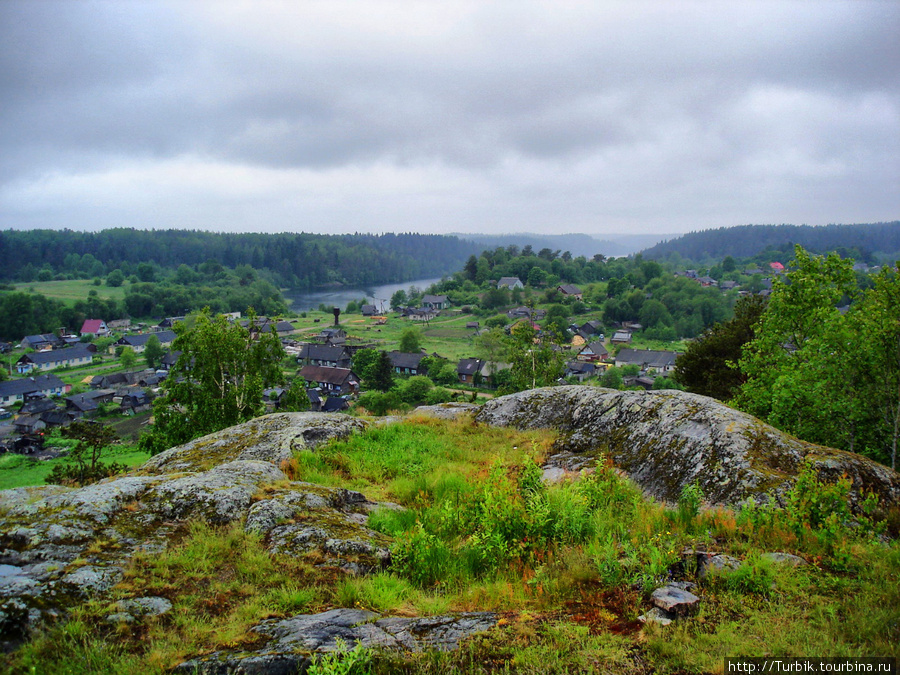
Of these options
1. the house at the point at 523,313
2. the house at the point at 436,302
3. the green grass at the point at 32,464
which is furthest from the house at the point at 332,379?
the house at the point at 436,302

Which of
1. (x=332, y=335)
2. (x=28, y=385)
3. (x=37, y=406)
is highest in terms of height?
(x=332, y=335)

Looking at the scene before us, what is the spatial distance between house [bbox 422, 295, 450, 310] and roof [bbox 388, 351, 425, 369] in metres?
51.7

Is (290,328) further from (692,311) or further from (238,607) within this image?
(238,607)

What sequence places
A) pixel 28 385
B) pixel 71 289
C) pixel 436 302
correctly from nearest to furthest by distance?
pixel 28 385
pixel 436 302
pixel 71 289

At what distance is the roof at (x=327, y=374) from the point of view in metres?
63.9

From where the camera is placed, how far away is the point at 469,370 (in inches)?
2462

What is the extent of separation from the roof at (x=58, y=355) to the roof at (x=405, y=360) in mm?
52276

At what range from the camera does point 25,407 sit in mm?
54406

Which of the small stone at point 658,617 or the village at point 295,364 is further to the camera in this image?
the village at point 295,364

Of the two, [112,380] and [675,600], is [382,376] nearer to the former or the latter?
[112,380]

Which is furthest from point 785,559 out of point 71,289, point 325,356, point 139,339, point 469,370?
point 71,289

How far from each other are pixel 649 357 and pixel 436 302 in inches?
2506

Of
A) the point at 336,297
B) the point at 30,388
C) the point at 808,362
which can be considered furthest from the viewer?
the point at 336,297

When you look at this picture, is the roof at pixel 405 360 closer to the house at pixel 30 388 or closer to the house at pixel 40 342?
the house at pixel 30 388
